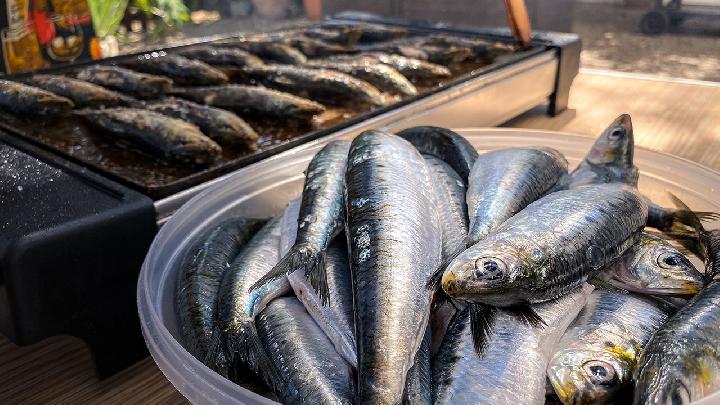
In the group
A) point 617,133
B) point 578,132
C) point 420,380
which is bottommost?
point 578,132

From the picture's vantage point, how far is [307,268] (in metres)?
0.69

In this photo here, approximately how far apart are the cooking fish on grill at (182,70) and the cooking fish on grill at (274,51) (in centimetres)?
23

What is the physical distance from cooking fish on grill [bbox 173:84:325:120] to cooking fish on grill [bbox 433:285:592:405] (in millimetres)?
822

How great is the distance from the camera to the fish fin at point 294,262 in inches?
26.4

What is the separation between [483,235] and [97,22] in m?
3.93

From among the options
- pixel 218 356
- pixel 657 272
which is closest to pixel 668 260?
pixel 657 272

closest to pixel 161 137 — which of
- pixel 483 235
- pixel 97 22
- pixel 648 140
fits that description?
pixel 483 235

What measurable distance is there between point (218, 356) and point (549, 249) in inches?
Answer: 14.3

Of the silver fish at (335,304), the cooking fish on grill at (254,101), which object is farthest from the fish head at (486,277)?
the cooking fish on grill at (254,101)

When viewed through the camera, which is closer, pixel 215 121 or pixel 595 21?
pixel 215 121

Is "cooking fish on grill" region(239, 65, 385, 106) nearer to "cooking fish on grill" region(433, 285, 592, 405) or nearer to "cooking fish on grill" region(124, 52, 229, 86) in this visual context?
"cooking fish on grill" region(124, 52, 229, 86)

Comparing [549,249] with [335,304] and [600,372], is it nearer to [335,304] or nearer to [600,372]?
[600,372]

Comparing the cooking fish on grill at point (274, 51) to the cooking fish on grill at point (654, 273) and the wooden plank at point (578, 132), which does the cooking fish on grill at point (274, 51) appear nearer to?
the wooden plank at point (578, 132)

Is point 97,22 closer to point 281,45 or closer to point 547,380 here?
point 281,45
